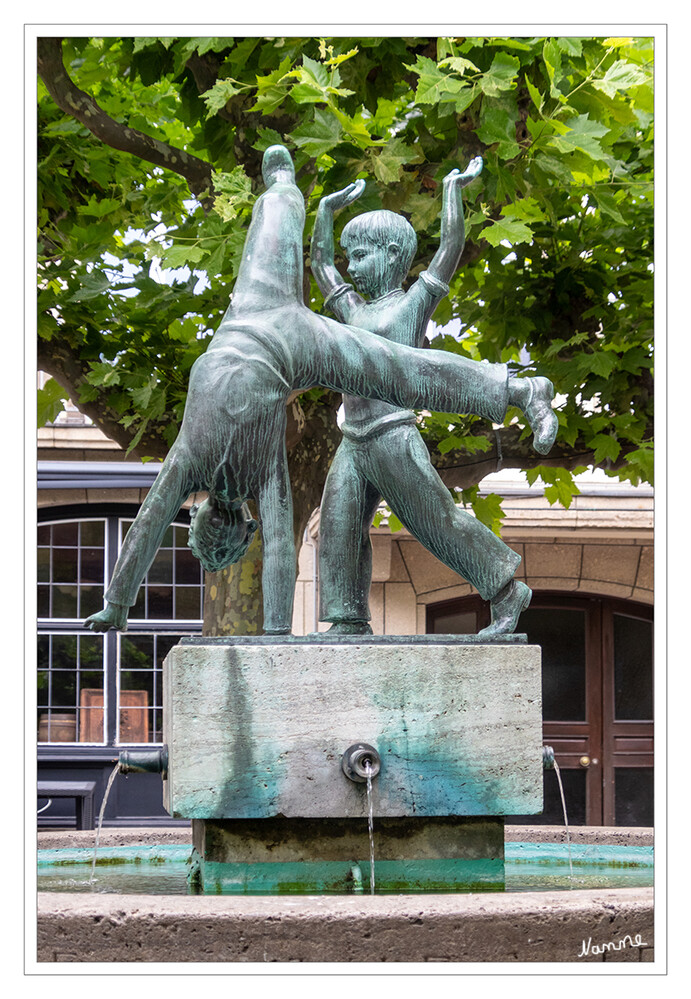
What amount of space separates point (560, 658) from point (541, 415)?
35.2 ft

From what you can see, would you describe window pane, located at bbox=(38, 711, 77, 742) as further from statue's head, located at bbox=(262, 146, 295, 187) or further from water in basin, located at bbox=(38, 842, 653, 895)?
statue's head, located at bbox=(262, 146, 295, 187)

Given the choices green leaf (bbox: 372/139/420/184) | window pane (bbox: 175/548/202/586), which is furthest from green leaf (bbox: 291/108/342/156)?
window pane (bbox: 175/548/202/586)

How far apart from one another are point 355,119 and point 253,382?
1.95m

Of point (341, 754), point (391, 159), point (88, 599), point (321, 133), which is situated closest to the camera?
point (341, 754)

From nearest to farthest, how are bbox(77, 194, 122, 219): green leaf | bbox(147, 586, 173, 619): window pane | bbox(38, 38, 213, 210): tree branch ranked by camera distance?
1. bbox(38, 38, 213, 210): tree branch
2. bbox(77, 194, 122, 219): green leaf
3. bbox(147, 586, 173, 619): window pane

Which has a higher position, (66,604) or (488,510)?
(488,510)

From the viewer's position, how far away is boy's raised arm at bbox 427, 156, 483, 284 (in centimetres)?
509

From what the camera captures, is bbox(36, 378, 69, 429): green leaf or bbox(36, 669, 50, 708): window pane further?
bbox(36, 669, 50, 708): window pane

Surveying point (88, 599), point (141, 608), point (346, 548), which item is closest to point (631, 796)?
point (141, 608)

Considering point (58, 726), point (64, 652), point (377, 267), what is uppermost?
point (377, 267)

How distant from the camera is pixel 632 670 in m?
15.1

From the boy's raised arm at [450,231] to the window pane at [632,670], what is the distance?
10.7 metres

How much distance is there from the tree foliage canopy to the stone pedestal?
2.24 m

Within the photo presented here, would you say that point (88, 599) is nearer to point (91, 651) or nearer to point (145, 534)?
point (91, 651)
